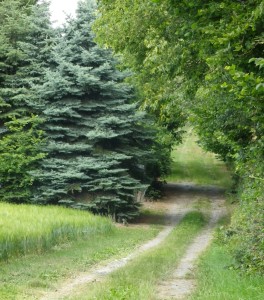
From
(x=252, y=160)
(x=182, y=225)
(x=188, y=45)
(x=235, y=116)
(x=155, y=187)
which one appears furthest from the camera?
(x=155, y=187)

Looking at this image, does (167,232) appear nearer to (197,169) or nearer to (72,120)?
(72,120)

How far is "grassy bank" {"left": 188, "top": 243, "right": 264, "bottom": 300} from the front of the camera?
840 centimetres

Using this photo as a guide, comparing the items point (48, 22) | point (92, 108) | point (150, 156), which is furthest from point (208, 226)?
point (48, 22)

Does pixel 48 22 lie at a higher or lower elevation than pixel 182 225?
higher

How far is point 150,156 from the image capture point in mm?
30328

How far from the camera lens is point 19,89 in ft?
94.9

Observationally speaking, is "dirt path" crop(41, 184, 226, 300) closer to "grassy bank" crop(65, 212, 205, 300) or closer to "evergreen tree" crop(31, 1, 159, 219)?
"grassy bank" crop(65, 212, 205, 300)

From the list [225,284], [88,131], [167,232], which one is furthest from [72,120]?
[225,284]

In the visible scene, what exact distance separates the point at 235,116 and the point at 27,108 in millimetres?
20329

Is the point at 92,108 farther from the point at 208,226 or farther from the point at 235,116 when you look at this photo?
the point at 235,116

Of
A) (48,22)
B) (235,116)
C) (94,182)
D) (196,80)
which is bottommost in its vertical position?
(94,182)

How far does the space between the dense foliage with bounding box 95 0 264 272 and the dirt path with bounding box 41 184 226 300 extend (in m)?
3.09

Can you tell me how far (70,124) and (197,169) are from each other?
92.1 feet

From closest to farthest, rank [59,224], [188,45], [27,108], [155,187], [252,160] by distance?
[252,160], [188,45], [59,224], [27,108], [155,187]
